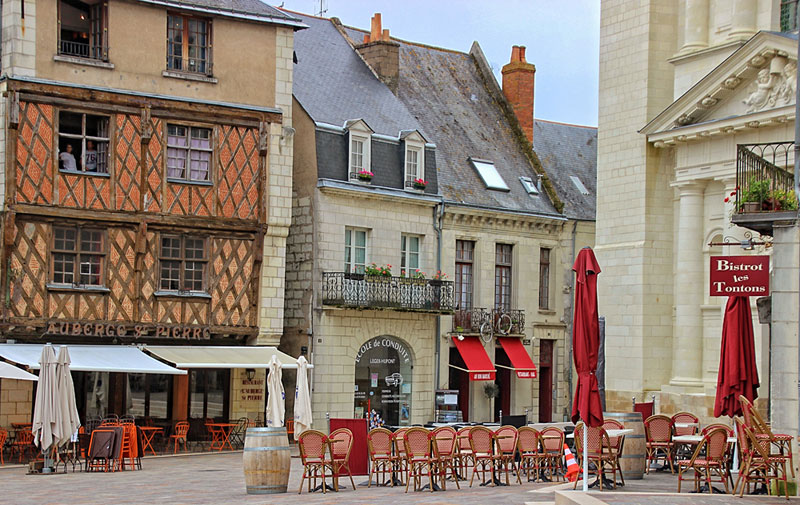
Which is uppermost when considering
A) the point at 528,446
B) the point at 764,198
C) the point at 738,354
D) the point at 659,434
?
the point at 764,198

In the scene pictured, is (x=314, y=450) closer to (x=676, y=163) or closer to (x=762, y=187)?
(x=762, y=187)

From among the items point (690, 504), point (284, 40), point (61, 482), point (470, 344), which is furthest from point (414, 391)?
point (690, 504)

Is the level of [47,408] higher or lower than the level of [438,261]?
lower

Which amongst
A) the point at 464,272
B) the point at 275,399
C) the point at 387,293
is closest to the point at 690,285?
the point at 387,293

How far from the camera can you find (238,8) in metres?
28.9

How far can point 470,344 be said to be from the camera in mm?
34156

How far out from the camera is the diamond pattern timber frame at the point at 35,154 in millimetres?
25969

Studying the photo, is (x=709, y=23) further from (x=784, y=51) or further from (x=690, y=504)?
(x=690, y=504)

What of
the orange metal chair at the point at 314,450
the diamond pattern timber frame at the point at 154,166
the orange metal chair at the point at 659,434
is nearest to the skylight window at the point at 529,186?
the diamond pattern timber frame at the point at 154,166

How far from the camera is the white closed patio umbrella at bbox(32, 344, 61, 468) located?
70.9 ft

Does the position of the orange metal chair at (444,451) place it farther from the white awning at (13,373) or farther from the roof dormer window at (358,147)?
the roof dormer window at (358,147)

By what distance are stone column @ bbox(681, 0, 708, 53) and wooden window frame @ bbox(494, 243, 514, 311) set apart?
27.6ft

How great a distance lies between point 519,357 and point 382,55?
29.4 ft

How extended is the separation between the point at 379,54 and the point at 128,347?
40.4 feet
